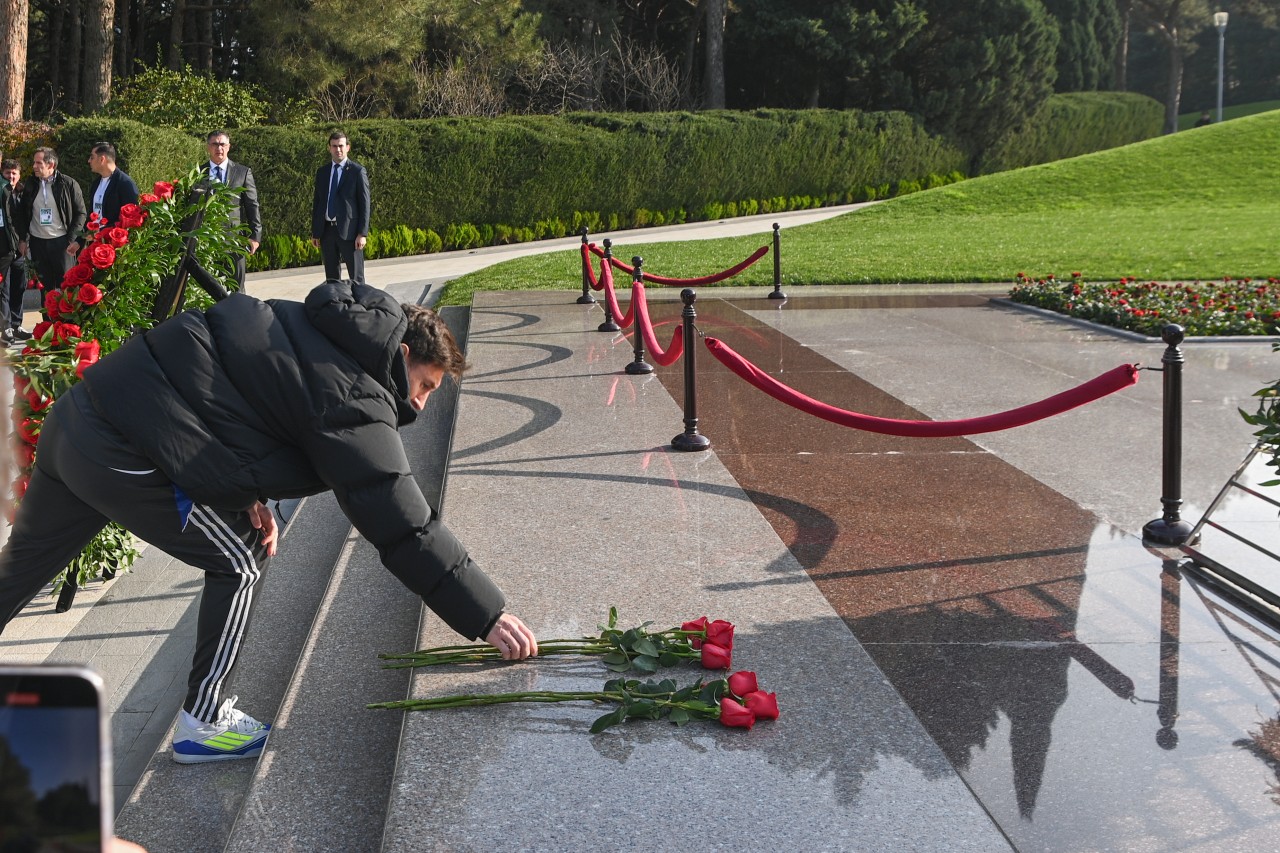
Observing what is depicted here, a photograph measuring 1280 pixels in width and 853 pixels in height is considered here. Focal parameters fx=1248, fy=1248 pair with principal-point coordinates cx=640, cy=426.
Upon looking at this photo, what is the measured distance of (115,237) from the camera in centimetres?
547

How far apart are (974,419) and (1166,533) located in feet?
3.29

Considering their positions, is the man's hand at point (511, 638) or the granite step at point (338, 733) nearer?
the granite step at point (338, 733)

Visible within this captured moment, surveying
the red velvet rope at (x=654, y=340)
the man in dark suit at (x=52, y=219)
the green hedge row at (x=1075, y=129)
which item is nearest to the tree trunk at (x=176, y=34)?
the man in dark suit at (x=52, y=219)

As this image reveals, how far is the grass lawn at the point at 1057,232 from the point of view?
671 inches

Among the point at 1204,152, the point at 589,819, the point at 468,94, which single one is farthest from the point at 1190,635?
the point at 1204,152

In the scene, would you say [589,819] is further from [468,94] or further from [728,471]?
[468,94]

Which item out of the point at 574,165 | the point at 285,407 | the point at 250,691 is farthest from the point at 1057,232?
the point at 285,407

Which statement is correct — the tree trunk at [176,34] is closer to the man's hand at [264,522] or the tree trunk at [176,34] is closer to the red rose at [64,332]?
the red rose at [64,332]

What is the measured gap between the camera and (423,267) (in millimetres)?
22016

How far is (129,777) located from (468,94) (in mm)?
27616

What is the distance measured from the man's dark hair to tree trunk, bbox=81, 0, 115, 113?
963 inches

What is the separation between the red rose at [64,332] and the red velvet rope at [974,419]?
2.95 m

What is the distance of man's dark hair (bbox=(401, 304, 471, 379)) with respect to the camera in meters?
3.38

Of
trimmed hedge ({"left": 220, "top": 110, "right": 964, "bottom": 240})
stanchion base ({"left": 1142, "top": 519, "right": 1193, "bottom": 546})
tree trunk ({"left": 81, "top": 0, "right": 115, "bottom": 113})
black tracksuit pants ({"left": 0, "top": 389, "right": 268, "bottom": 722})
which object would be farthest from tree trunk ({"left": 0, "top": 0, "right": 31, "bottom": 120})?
stanchion base ({"left": 1142, "top": 519, "right": 1193, "bottom": 546})
